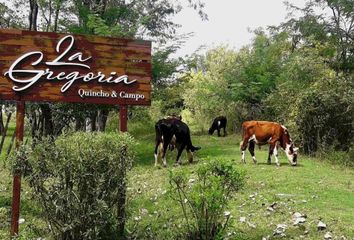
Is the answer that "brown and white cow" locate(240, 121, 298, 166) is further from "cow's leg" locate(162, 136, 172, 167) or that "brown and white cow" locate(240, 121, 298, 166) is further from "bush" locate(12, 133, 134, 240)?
"bush" locate(12, 133, 134, 240)

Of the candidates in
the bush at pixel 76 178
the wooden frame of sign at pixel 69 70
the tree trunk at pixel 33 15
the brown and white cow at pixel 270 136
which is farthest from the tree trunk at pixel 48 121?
the bush at pixel 76 178

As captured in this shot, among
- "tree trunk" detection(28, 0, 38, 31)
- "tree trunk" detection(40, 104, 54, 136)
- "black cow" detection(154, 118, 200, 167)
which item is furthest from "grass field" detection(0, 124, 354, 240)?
"tree trunk" detection(28, 0, 38, 31)

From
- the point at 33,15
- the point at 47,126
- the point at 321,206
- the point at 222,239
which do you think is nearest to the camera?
the point at 222,239

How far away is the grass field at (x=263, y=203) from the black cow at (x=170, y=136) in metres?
0.97

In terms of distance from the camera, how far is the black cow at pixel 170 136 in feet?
52.0

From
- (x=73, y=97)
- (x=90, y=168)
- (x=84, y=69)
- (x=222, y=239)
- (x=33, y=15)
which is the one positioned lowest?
(x=222, y=239)

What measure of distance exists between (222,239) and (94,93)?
137 inches

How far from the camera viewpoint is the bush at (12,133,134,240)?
6855 millimetres

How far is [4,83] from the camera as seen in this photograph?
8.13m

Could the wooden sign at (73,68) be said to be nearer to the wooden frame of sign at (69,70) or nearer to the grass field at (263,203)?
the wooden frame of sign at (69,70)

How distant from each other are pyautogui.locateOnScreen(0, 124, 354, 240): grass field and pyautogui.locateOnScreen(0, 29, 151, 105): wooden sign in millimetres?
1268

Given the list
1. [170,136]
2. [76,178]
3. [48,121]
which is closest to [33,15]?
[48,121]

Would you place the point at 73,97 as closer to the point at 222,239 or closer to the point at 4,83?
the point at 4,83

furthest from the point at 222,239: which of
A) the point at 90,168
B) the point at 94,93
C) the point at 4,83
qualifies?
the point at 4,83
